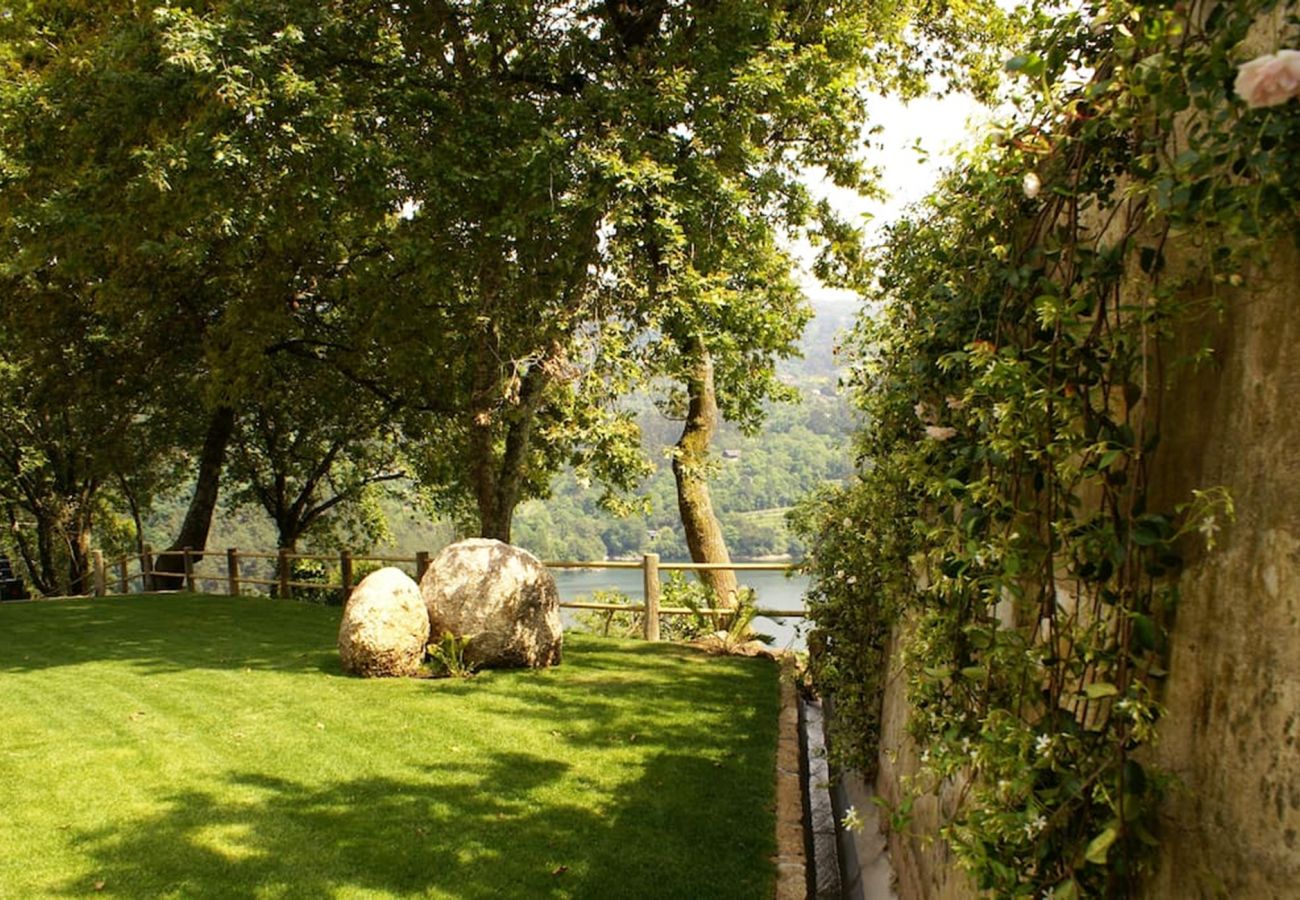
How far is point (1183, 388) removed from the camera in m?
1.79

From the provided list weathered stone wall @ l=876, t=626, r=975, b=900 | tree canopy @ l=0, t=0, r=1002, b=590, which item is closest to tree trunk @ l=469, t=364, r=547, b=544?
tree canopy @ l=0, t=0, r=1002, b=590

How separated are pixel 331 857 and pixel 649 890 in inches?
67.2

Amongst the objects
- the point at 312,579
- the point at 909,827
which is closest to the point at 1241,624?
the point at 909,827

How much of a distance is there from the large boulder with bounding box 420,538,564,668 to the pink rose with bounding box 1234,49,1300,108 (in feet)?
28.2

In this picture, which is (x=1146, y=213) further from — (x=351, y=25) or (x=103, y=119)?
(x=103, y=119)

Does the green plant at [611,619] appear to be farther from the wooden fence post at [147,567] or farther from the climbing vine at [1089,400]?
the climbing vine at [1089,400]

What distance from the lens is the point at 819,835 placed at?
22.4 ft

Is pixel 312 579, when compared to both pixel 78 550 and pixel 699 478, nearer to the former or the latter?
pixel 78 550

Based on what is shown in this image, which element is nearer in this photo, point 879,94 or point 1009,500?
point 1009,500

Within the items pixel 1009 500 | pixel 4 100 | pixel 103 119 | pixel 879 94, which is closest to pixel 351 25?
pixel 103 119

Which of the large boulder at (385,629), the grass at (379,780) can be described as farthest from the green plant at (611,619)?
the large boulder at (385,629)

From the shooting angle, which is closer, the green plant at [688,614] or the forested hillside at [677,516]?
the green plant at [688,614]

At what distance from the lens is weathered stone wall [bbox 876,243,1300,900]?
1.51 metres

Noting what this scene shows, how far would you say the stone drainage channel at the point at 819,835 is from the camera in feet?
16.0
